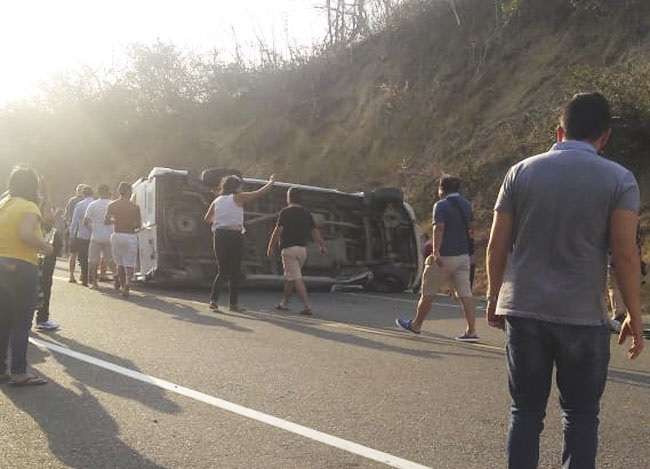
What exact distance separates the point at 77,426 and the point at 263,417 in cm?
121

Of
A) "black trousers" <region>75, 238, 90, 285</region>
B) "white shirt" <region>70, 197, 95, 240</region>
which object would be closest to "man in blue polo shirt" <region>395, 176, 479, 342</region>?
Answer: "black trousers" <region>75, 238, 90, 285</region>

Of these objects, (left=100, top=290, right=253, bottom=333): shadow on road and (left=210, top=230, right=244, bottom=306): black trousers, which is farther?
A: (left=210, top=230, right=244, bottom=306): black trousers

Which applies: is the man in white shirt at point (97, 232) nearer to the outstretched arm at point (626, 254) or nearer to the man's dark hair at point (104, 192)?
the man's dark hair at point (104, 192)

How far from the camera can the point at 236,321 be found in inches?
416

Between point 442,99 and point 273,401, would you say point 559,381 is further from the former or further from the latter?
point 442,99

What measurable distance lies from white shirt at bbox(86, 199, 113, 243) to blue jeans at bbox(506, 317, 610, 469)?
11.5 metres

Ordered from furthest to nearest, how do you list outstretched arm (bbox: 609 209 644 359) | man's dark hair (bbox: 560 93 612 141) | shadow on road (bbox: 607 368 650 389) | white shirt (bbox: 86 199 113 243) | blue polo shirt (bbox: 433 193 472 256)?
white shirt (bbox: 86 199 113 243) → blue polo shirt (bbox: 433 193 472 256) → shadow on road (bbox: 607 368 650 389) → man's dark hair (bbox: 560 93 612 141) → outstretched arm (bbox: 609 209 644 359)

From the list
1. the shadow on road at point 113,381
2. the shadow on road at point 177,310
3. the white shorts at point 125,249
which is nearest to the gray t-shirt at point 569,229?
the shadow on road at point 113,381

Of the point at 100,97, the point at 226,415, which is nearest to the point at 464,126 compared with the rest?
the point at 226,415

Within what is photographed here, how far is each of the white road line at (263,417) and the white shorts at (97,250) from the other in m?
6.50

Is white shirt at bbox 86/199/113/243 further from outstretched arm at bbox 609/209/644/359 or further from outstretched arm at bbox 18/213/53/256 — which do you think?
outstretched arm at bbox 609/209/644/359

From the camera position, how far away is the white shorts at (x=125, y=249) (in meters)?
13.5

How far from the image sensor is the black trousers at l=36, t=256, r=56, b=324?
9367 mm

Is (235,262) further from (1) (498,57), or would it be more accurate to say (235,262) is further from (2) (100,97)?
(2) (100,97)
